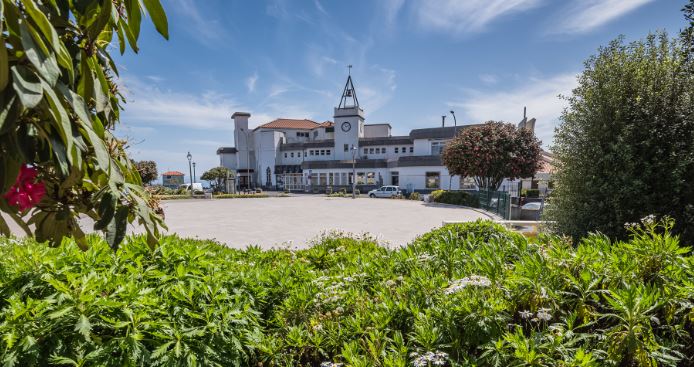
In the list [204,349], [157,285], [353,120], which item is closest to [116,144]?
[204,349]

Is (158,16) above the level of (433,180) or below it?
above

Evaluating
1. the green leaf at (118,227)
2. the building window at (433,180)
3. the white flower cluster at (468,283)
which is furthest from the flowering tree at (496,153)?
the green leaf at (118,227)

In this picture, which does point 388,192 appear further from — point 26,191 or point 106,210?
point 106,210

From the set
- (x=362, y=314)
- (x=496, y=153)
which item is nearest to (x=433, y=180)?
(x=496, y=153)

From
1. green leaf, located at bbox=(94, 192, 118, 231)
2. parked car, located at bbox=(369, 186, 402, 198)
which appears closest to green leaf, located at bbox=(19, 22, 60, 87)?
green leaf, located at bbox=(94, 192, 118, 231)

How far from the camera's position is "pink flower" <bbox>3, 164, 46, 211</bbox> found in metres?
1.34

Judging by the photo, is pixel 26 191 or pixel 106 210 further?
pixel 26 191

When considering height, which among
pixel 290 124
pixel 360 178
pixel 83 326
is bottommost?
pixel 83 326

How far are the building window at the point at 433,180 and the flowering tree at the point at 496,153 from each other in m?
13.7

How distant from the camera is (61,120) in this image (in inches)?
33.9

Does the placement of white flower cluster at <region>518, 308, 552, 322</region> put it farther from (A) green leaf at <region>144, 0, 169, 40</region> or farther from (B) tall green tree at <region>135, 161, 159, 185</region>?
(B) tall green tree at <region>135, 161, 159, 185</region>

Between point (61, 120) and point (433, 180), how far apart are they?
1641 inches

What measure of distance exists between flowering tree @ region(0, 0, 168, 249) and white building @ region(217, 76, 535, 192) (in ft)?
125

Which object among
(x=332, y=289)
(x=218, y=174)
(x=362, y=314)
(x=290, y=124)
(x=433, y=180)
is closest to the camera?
(x=362, y=314)
